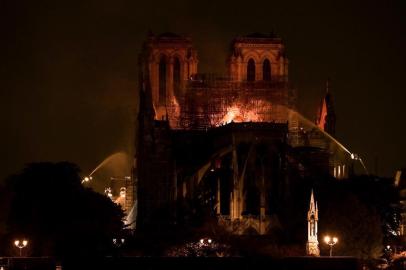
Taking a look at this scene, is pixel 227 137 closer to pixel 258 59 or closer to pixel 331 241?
pixel 258 59

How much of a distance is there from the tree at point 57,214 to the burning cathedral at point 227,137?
10040 mm

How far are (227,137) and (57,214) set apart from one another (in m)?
26.5

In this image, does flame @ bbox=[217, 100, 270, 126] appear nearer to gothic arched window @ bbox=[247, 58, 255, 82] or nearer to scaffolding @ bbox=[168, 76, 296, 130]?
scaffolding @ bbox=[168, 76, 296, 130]

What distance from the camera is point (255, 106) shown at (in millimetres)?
111625

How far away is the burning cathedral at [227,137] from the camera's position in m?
90.7

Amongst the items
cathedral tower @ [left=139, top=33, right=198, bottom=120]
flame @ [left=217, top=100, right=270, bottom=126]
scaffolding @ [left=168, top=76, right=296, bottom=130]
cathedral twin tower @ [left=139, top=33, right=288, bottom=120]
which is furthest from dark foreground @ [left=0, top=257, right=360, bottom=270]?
cathedral tower @ [left=139, top=33, right=198, bottom=120]

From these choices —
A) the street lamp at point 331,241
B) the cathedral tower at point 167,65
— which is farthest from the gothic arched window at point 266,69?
the street lamp at point 331,241

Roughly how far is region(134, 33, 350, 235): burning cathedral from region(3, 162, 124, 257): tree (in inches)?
395

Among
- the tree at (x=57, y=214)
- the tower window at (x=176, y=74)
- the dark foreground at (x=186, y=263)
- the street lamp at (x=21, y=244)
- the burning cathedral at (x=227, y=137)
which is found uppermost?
the tower window at (x=176, y=74)

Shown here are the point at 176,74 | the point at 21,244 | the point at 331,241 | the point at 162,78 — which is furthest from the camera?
the point at 162,78

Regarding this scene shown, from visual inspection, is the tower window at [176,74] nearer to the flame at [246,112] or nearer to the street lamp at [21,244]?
the flame at [246,112]

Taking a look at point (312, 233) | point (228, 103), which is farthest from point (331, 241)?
point (228, 103)

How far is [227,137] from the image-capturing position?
96.9 m

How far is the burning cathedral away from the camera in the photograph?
9069 cm
